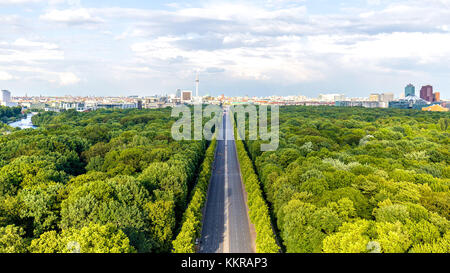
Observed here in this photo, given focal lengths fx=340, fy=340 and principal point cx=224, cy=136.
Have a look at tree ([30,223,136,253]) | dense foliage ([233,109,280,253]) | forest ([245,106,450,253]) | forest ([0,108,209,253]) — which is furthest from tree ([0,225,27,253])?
forest ([245,106,450,253])

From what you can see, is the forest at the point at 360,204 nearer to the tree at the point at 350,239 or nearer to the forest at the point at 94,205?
the tree at the point at 350,239

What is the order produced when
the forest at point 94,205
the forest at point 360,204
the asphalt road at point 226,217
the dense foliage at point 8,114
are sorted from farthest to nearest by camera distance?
1. the dense foliage at point 8,114
2. the asphalt road at point 226,217
3. the forest at point 360,204
4. the forest at point 94,205

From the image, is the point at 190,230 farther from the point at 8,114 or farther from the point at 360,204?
the point at 8,114

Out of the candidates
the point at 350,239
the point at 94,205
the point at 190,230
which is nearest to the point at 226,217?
the point at 190,230

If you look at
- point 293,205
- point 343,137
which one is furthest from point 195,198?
point 343,137

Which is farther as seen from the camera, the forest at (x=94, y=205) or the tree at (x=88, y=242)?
the forest at (x=94, y=205)

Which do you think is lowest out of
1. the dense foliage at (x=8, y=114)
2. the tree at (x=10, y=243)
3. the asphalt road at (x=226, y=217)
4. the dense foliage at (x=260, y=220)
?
the asphalt road at (x=226, y=217)

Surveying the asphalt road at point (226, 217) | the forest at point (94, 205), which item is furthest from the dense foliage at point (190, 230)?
the asphalt road at point (226, 217)

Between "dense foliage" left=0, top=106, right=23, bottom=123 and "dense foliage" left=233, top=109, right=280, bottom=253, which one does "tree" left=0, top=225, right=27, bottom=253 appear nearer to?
"dense foliage" left=233, top=109, right=280, bottom=253
